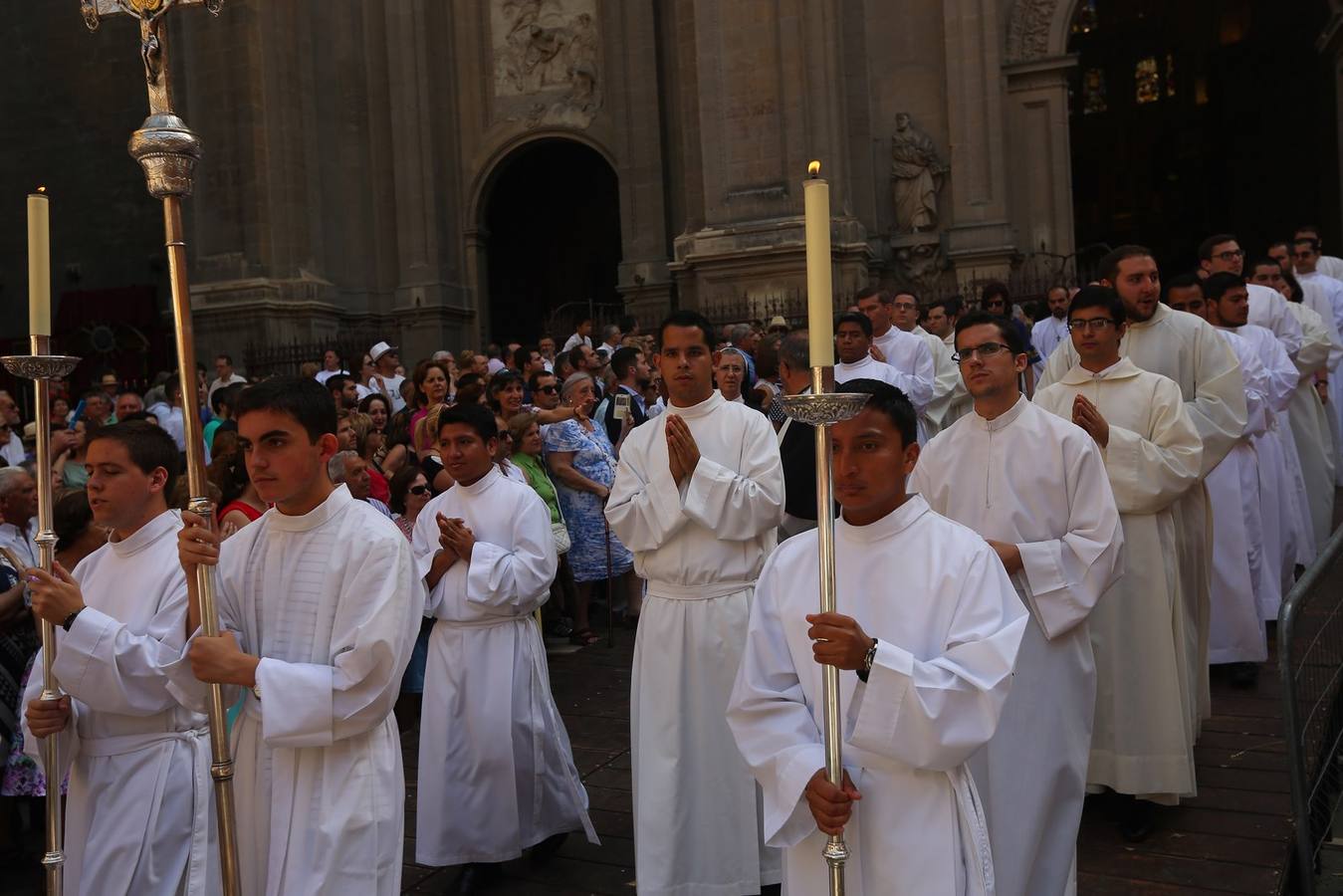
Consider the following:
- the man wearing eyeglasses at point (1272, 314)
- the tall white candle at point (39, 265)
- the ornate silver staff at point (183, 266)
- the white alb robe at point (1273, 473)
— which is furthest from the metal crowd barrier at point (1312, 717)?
the tall white candle at point (39, 265)

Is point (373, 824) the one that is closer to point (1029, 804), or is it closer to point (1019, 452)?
point (1029, 804)

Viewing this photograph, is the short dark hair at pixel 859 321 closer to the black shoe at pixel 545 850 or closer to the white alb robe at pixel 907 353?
the white alb robe at pixel 907 353

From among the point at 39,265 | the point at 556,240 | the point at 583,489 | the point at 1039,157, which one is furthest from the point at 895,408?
the point at 556,240

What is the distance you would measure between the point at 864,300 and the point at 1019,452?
4350mm

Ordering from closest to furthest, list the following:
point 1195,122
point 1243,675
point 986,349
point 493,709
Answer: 1. point 986,349
2. point 493,709
3. point 1243,675
4. point 1195,122

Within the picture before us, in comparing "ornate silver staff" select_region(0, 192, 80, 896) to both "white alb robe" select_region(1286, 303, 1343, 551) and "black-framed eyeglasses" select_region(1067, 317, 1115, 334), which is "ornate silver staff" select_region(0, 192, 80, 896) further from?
"white alb robe" select_region(1286, 303, 1343, 551)

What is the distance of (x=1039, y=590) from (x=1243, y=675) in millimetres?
3216

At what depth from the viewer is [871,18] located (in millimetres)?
17531

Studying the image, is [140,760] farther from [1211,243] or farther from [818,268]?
[1211,243]

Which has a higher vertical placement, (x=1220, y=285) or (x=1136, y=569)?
(x=1220, y=285)

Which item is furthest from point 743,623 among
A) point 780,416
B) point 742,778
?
point 780,416

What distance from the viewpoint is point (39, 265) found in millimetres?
3049

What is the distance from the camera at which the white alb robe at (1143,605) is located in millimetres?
4828

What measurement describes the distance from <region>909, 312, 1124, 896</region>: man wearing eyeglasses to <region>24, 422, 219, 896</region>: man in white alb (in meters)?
2.39
